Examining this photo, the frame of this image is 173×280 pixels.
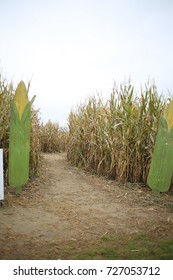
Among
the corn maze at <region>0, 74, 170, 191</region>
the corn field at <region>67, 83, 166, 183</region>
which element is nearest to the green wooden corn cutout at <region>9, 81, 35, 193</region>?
the corn maze at <region>0, 74, 170, 191</region>

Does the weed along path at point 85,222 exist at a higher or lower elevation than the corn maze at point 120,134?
lower

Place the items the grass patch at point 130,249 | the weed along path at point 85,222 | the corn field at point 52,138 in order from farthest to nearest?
the corn field at point 52,138
the weed along path at point 85,222
the grass patch at point 130,249

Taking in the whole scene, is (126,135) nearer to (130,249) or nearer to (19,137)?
(19,137)

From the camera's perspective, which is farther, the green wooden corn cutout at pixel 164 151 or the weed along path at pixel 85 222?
the green wooden corn cutout at pixel 164 151

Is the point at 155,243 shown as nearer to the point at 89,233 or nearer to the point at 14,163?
the point at 89,233

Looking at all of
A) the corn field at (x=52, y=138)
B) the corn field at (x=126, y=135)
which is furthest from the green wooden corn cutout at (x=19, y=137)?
the corn field at (x=52, y=138)

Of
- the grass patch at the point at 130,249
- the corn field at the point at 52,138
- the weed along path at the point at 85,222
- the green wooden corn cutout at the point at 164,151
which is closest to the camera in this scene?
the grass patch at the point at 130,249

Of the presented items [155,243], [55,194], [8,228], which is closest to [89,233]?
[155,243]

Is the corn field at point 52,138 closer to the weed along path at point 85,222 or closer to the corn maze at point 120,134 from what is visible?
the corn maze at point 120,134

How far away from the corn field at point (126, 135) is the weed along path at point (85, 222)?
45 centimetres

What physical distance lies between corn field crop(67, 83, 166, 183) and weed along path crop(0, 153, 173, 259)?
0.45 meters

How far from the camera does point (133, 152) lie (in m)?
5.34

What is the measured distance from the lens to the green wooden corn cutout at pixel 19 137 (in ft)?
14.1

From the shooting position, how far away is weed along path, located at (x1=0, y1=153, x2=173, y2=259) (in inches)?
100
